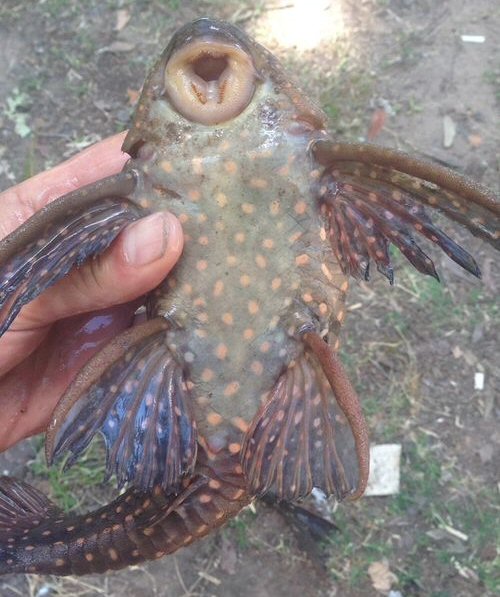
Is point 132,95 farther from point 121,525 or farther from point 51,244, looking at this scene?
point 121,525

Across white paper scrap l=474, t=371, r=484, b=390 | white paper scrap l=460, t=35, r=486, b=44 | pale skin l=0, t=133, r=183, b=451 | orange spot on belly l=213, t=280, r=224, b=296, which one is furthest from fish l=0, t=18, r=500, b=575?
white paper scrap l=460, t=35, r=486, b=44

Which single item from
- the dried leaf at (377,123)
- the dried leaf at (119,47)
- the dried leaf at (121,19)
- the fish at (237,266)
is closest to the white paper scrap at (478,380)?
the dried leaf at (377,123)

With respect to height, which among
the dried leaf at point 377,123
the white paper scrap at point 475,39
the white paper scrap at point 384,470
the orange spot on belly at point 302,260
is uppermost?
the orange spot on belly at point 302,260

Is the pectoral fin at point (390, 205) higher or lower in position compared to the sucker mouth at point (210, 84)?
→ lower

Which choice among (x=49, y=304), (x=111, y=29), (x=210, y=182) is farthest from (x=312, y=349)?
(x=111, y=29)

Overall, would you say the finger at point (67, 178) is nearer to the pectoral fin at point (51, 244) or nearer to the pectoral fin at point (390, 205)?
the pectoral fin at point (51, 244)

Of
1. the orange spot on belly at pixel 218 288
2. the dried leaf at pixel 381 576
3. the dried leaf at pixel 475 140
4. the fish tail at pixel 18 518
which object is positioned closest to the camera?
the orange spot on belly at pixel 218 288
